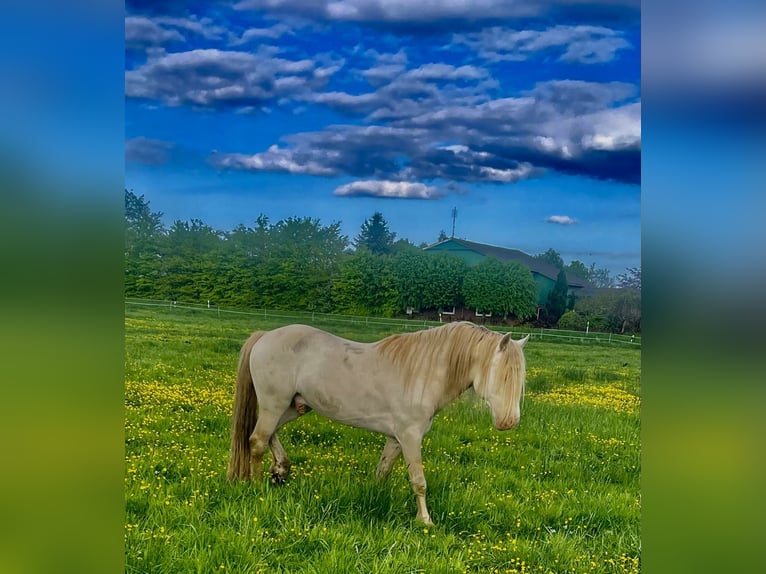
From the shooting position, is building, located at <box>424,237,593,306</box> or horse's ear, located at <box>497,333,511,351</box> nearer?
horse's ear, located at <box>497,333,511,351</box>

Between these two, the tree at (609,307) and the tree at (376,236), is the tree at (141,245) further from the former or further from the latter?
the tree at (609,307)

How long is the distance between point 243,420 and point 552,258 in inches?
75.7

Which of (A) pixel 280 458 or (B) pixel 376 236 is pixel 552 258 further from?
(A) pixel 280 458

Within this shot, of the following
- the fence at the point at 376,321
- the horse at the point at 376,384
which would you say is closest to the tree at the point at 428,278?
the fence at the point at 376,321

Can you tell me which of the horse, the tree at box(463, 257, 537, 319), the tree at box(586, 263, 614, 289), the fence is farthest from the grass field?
the tree at box(586, 263, 614, 289)

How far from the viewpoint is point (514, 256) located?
10.8 feet

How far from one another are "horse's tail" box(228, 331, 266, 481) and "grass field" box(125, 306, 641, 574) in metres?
0.10

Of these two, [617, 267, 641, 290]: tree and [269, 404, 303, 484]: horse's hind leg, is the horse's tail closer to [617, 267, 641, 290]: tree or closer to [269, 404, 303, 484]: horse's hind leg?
[269, 404, 303, 484]: horse's hind leg

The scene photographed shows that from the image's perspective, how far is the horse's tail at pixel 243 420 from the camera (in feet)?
9.76

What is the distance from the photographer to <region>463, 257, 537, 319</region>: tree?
3.28 meters
